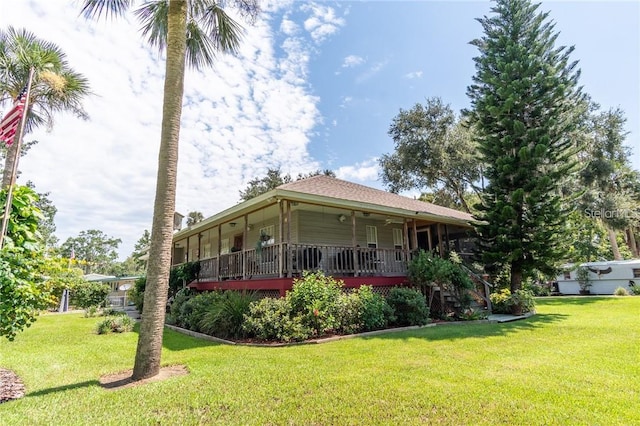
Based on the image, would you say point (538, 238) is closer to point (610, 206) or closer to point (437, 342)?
point (437, 342)

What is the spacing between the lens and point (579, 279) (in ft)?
78.0

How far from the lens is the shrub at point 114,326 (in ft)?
36.0

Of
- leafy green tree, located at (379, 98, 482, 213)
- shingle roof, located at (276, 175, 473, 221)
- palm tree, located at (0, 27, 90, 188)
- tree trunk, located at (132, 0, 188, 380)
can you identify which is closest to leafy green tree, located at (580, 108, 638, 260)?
leafy green tree, located at (379, 98, 482, 213)

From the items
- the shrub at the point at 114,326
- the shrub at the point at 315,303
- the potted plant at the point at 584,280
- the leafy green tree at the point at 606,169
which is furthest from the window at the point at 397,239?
the potted plant at the point at 584,280

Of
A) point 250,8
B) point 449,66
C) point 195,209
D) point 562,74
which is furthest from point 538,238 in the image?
point 195,209

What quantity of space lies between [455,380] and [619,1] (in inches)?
544

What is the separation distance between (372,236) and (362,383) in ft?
34.9

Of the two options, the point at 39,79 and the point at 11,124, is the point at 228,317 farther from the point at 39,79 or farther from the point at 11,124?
the point at 39,79

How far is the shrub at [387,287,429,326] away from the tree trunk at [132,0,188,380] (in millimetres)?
6754

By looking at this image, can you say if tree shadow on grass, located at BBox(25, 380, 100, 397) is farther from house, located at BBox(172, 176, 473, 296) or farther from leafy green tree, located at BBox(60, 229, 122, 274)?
leafy green tree, located at BBox(60, 229, 122, 274)

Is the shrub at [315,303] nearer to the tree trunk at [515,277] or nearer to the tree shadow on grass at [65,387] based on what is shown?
the tree shadow on grass at [65,387]

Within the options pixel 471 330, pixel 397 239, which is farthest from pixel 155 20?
pixel 397 239

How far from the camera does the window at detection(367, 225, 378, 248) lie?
49.1ft

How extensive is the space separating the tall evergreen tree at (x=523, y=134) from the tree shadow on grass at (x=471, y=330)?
11.2 feet
